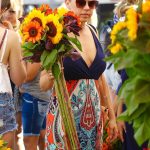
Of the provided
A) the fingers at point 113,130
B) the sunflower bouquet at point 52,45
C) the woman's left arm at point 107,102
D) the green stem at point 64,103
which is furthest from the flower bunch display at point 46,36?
the fingers at point 113,130

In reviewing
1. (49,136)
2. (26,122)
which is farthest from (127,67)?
(26,122)

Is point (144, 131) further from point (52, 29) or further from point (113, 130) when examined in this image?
point (113, 130)

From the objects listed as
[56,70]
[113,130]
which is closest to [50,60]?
[56,70]

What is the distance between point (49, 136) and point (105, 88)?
686mm

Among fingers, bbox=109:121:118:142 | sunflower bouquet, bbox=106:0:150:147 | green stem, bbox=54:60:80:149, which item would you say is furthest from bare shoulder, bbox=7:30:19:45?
sunflower bouquet, bbox=106:0:150:147

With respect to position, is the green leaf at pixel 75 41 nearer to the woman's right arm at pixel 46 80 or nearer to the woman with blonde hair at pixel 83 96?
the woman with blonde hair at pixel 83 96

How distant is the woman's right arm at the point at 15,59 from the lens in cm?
455

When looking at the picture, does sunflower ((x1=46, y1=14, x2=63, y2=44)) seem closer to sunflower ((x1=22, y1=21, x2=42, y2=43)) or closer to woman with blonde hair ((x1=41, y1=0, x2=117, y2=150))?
sunflower ((x1=22, y1=21, x2=42, y2=43))

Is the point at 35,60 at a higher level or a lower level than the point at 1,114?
higher

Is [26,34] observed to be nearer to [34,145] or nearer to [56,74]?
[56,74]

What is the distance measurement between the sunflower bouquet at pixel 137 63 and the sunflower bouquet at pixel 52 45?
152cm

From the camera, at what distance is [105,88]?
4.80 meters

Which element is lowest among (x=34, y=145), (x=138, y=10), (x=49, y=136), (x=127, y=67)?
(x=34, y=145)

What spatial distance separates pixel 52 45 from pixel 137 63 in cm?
168
